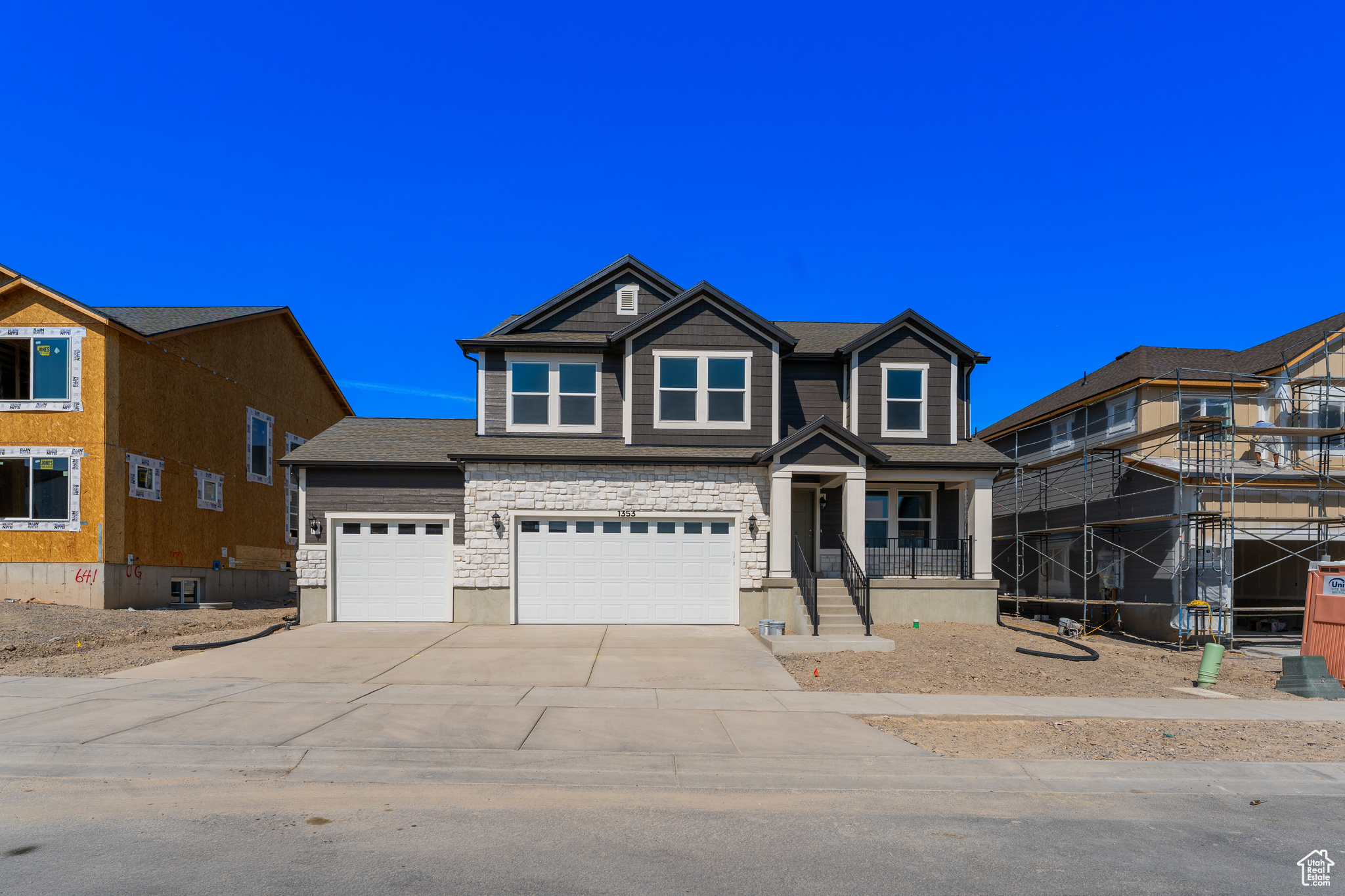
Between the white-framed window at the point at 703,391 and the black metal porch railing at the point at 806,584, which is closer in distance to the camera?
the black metal porch railing at the point at 806,584

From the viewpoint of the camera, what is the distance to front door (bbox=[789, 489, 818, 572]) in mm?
20078

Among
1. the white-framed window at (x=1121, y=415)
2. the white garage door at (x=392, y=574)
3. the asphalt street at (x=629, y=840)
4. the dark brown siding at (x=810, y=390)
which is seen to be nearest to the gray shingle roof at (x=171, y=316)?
the white garage door at (x=392, y=574)

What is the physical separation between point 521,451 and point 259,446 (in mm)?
15850

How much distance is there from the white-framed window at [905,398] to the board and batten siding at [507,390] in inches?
245

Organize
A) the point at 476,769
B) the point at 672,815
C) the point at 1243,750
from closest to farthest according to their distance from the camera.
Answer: the point at 672,815 < the point at 476,769 < the point at 1243,750

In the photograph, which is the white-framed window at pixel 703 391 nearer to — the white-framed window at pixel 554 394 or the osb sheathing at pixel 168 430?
the white-framed window at pixel 554 394

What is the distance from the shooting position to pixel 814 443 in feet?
58.4

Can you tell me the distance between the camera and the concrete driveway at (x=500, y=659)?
1194 cm

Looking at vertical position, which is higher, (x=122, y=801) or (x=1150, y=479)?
(x=1150, y=479)

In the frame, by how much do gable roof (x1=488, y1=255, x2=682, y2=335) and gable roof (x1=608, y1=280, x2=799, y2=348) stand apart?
2.02m

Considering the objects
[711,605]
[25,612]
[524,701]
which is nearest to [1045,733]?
[524,701]

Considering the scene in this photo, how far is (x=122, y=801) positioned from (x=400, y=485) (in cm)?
1222

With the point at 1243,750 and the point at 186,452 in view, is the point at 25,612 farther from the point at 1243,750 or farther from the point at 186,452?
the point at 1243,750

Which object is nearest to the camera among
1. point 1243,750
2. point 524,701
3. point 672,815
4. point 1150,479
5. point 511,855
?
point 511,855
